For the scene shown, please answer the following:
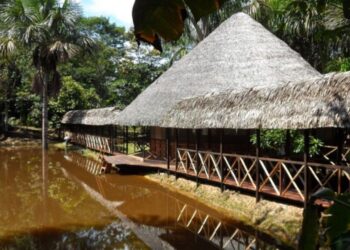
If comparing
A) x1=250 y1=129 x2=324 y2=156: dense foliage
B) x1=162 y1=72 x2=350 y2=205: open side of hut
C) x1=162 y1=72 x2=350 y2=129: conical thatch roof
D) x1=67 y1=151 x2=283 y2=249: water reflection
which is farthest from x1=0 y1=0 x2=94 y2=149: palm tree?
x1=162 y1=72 x2=350 y2=129: conical thatch roof

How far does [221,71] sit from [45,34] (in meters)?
11.1

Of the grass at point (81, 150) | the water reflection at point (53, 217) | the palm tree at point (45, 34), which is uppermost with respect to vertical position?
the palm tree at point (45, 34)

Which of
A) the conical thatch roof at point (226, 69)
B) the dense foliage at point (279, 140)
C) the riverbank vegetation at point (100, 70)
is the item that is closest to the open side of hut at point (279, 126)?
the dense foliage at point (279, 140)

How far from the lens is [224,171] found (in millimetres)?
11086

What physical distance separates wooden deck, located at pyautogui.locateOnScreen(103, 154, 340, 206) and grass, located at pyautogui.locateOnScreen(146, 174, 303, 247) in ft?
0.63

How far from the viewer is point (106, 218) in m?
9.54

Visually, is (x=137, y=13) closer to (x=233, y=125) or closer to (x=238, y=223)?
(x=238, y=223)

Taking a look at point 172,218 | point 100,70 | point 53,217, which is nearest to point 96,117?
point 53,217

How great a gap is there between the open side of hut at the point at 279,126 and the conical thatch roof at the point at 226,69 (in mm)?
2379

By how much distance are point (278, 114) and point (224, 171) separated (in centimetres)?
310

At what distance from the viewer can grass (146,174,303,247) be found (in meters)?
7.73

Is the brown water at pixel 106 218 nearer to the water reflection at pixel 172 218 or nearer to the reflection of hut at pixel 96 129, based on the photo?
the water reflection at pixel 172 218

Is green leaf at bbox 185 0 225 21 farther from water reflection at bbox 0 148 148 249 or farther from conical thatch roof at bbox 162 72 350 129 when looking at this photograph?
water reflection at bbox 0 148 148 249

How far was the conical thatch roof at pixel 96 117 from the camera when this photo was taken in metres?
19.5
